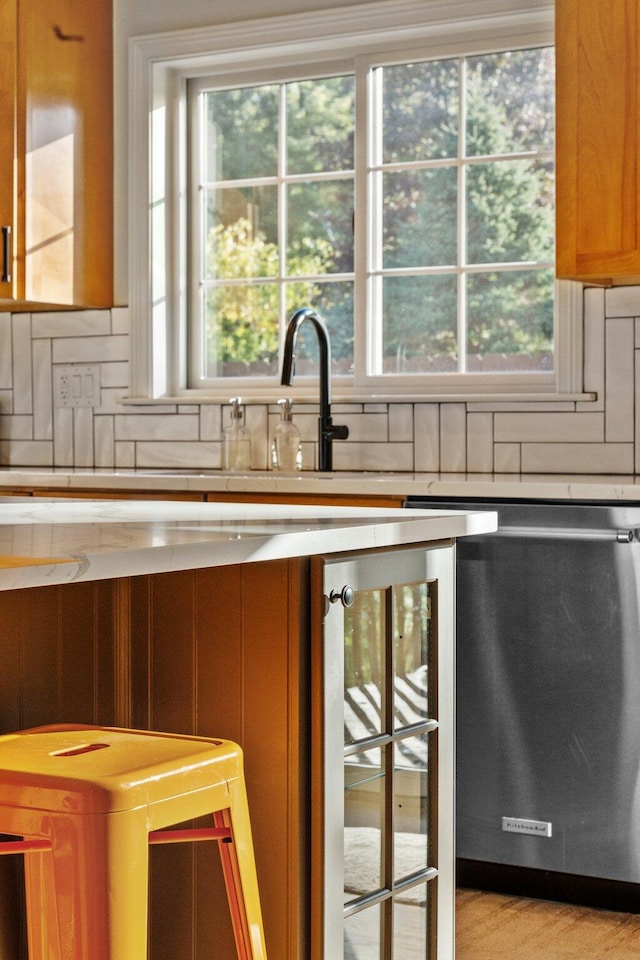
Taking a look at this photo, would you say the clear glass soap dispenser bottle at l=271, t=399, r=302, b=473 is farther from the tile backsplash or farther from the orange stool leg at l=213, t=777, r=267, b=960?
the orange stool leg at l=213, t=777, r=267, b=960

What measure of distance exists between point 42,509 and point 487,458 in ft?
5.56

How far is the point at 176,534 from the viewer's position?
1582 mm

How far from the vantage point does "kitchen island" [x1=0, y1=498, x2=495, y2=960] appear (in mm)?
1679

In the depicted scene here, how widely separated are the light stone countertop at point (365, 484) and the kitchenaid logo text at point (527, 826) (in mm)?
739

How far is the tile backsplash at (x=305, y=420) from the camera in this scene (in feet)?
11.0

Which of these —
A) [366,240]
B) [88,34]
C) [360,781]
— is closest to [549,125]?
[366,240]

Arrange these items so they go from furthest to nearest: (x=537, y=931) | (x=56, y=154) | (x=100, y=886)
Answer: (x=56, y=154) < (x=537, y=931) < (x=100, y=886)

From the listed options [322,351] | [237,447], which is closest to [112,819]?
[322,351]

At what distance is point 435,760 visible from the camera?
1943 millimetres

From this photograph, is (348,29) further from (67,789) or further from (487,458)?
(67,789)

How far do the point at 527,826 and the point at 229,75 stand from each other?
2602 mm

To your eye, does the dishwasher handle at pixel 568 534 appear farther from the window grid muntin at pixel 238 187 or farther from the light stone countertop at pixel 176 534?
the window grid muntin at pixel 238 187

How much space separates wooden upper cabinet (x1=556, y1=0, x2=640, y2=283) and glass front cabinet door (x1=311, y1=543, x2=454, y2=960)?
1.28m

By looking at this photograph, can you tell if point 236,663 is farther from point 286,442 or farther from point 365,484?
point 286,442
